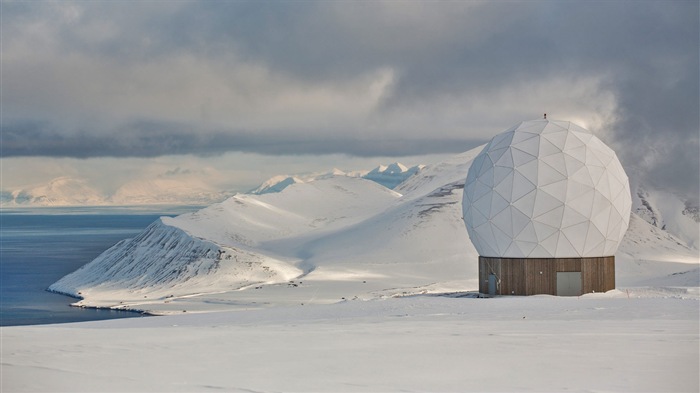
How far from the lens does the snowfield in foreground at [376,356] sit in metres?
15.2

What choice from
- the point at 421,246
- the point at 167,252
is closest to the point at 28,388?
the point at 421,246

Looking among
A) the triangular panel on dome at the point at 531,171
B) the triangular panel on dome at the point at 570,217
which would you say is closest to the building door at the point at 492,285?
the triangular panel on dome at the point at 570,217

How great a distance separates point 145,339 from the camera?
22281mm

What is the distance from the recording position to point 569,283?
51500mm

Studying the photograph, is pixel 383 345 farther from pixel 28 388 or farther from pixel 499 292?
pixel 499 292

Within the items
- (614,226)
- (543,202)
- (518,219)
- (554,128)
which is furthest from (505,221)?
(554,128)

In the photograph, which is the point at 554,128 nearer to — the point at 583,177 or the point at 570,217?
the point at 583,177

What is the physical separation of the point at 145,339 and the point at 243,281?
94.5m

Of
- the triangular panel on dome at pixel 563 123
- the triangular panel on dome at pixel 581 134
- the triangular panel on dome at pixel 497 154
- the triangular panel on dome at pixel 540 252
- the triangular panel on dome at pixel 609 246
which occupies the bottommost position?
the triangular panel on dome at pixel 540 252

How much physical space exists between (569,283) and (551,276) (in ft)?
3.97

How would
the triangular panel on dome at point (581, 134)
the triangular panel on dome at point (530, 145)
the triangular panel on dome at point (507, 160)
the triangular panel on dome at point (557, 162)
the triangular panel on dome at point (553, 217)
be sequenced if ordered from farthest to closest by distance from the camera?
1. the triangular panel on dome at point (581, 134)
2. the triangular panel on dome at point (530, 145)
3. the triangular panel on dome at point (507, 160)
4. the triangular panel on dome at point (557, 162)
5. the triangular panel on dome at point (553, 217)

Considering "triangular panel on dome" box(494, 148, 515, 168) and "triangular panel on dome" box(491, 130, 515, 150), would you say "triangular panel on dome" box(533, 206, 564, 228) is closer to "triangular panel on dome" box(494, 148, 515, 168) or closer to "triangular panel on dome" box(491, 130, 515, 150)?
"triangular panel on dome" box(494, 148, 515, 168)

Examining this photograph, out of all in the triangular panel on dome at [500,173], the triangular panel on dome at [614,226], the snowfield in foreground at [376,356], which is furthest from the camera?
the triangular panel on dome at [614,226]

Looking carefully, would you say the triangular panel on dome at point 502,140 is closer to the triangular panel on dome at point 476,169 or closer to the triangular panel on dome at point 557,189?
the triangular panel on dome at point 476,169
